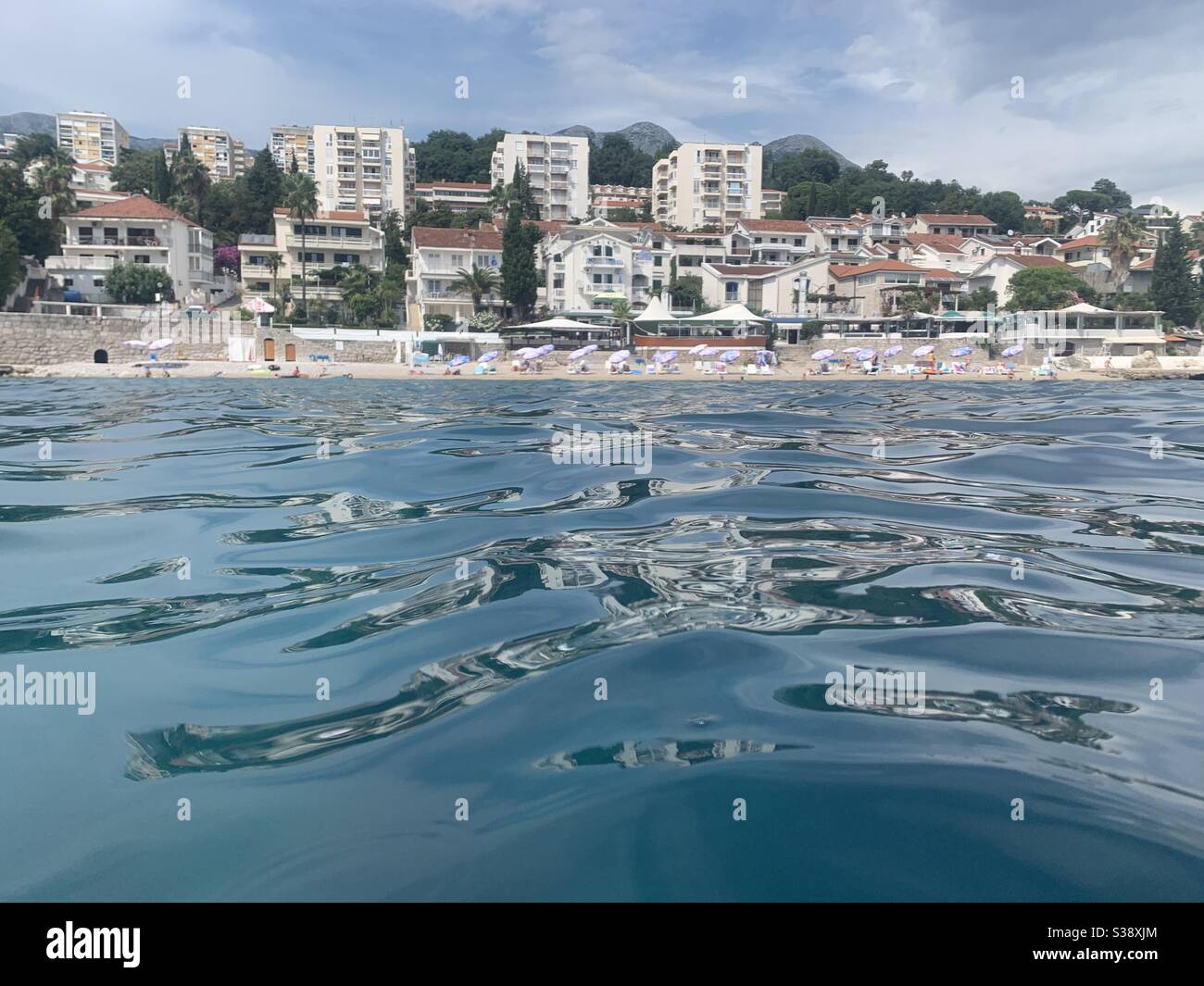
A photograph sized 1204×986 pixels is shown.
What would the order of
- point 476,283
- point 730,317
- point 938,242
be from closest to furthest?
point 730,317, point 476,283, point 938,242

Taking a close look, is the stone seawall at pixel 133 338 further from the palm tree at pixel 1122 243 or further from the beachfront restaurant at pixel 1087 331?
the palm tree at pixel 1122 243

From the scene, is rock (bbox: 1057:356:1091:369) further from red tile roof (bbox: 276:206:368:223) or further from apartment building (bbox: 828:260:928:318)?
red tile roof (bbox: 276:206:368:223)

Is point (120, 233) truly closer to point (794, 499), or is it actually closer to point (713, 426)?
point (713, 426)

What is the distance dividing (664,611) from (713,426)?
6.28 metres

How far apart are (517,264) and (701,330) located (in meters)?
11.7

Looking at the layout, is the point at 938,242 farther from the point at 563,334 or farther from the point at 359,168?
the point at 359,168

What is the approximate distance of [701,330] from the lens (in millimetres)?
52094

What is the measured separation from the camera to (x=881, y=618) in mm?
3264

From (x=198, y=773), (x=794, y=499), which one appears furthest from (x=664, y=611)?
(x=794, y=499)

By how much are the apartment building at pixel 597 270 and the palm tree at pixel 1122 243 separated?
29.4 meters

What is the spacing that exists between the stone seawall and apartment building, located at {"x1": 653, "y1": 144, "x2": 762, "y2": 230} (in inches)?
1920

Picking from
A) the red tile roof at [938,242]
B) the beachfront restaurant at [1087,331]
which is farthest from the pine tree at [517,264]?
the red tile roof at [938,242]

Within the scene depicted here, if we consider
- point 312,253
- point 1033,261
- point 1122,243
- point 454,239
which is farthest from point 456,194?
point 1122,243

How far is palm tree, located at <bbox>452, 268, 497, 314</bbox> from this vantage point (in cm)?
5531
